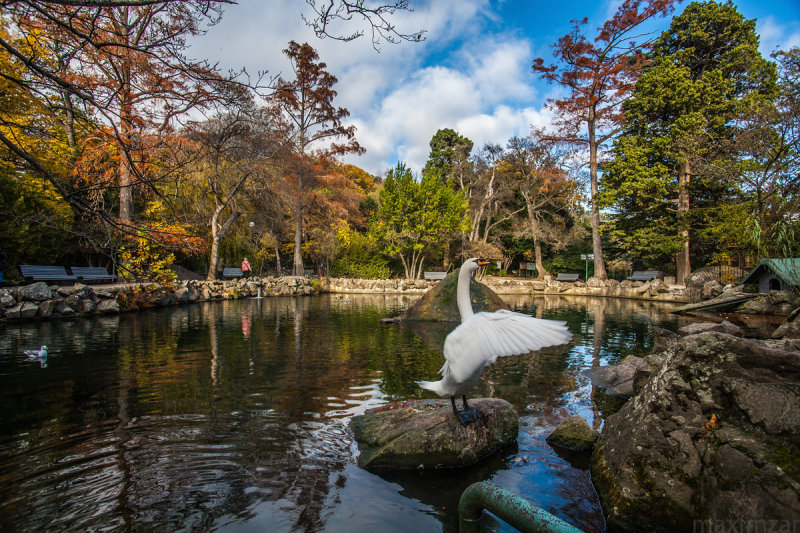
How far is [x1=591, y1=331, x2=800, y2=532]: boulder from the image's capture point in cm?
227

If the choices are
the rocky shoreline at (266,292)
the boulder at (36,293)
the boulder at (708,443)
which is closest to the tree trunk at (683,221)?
the rocky shoreline at (266,292)

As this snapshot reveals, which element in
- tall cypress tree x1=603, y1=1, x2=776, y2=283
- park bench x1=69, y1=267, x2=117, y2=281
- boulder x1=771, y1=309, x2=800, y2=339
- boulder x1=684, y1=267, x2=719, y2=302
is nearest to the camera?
boulder x1=771, y1=309, x2=800, y2=339

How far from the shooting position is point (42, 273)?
16750mm

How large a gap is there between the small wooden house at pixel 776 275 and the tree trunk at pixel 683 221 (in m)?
7.66

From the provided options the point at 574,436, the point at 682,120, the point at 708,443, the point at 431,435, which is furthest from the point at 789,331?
the point at 682,120

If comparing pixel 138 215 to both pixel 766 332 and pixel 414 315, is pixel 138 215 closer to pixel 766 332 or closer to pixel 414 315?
pixel 414 315

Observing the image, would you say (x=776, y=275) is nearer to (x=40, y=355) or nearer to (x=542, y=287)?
(x=542, y=287)

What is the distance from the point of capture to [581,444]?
4.30 meters

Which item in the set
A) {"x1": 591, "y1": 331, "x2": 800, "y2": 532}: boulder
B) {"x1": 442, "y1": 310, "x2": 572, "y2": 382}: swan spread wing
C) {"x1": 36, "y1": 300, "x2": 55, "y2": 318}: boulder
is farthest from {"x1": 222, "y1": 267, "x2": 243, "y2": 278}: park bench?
{"x1": 591, "y1": 331, "x2": 800, "y2": 532}: boulder

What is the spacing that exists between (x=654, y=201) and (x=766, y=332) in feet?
52.9

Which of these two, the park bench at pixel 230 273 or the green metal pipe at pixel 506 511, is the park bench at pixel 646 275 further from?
the green metal pipe at pixel 506 511

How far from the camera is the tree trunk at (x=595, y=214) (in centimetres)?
2662

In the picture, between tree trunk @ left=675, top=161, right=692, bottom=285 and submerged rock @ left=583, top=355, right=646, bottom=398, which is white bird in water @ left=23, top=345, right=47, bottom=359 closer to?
submerged rock @ left=583, top=355, right=646, bottom=398

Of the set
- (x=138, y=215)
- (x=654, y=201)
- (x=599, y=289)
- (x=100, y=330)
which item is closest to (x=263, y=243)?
(x=138, y=215)
